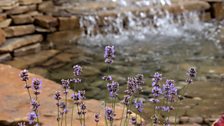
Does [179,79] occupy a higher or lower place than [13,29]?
lower

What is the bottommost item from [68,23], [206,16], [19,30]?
[19,30]

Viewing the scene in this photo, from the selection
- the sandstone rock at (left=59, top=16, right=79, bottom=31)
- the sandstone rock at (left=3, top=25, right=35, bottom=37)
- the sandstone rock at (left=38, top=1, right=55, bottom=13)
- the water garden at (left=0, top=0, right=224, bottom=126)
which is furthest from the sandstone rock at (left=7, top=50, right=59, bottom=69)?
the sandstone rock at (left=38, top=1, right=55, bottom=13)

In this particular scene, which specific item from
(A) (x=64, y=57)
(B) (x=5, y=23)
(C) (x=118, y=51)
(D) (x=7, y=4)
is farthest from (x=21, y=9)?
(C) (x=118, y=51)

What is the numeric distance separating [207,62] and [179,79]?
31.0 inches

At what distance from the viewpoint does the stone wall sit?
19.0ft

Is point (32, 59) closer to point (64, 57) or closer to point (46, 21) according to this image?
point (64, 57)

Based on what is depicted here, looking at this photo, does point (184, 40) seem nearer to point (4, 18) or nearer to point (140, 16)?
point (140, 16)

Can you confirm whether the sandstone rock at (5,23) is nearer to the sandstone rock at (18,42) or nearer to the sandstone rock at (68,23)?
the sandstone rock at (18,42)

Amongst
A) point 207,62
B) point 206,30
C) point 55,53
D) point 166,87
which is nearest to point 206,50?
point 207,62

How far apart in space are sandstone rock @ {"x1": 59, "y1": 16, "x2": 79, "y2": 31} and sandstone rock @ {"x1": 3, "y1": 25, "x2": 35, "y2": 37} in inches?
15.3

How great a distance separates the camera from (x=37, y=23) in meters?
6.23

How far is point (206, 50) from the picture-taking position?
19.9 feet

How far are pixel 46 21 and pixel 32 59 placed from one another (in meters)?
0.76

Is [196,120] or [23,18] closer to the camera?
[196,120]
